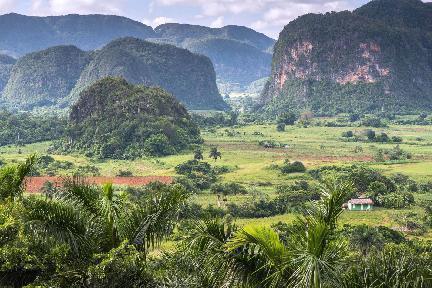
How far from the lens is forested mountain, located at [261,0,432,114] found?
445 feet

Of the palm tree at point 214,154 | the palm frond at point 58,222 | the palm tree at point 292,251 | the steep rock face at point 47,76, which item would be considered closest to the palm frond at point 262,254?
the palm tree at point 292,251

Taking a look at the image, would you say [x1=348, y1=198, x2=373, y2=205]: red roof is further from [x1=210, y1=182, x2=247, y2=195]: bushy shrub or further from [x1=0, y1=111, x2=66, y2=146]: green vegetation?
[x1=0, y1=111, x2=66, y2=146]: green vegetation

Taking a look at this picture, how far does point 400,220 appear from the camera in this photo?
1469 inches

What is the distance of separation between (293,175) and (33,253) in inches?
1942

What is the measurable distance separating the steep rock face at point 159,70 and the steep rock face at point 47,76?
9.34 m

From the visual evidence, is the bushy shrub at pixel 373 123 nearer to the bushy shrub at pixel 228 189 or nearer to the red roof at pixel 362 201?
the bushy shrub at pixel 228 189

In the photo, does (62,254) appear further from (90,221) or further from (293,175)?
(293,175)

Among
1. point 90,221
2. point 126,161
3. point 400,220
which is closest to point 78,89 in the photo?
point 126,161

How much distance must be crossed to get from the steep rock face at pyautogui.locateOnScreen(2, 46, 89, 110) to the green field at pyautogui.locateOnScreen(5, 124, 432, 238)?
104m

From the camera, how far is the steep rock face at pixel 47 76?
183125mm

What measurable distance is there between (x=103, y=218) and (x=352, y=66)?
142 meters

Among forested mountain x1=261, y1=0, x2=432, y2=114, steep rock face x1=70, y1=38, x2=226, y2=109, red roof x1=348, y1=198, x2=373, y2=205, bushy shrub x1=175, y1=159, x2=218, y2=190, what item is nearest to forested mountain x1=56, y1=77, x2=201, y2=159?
bushy shrub x1=175, y1=159, x2=218, y2=190

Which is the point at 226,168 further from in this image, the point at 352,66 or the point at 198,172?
the point at 352,66

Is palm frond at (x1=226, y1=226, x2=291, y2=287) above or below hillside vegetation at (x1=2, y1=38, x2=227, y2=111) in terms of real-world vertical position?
below
